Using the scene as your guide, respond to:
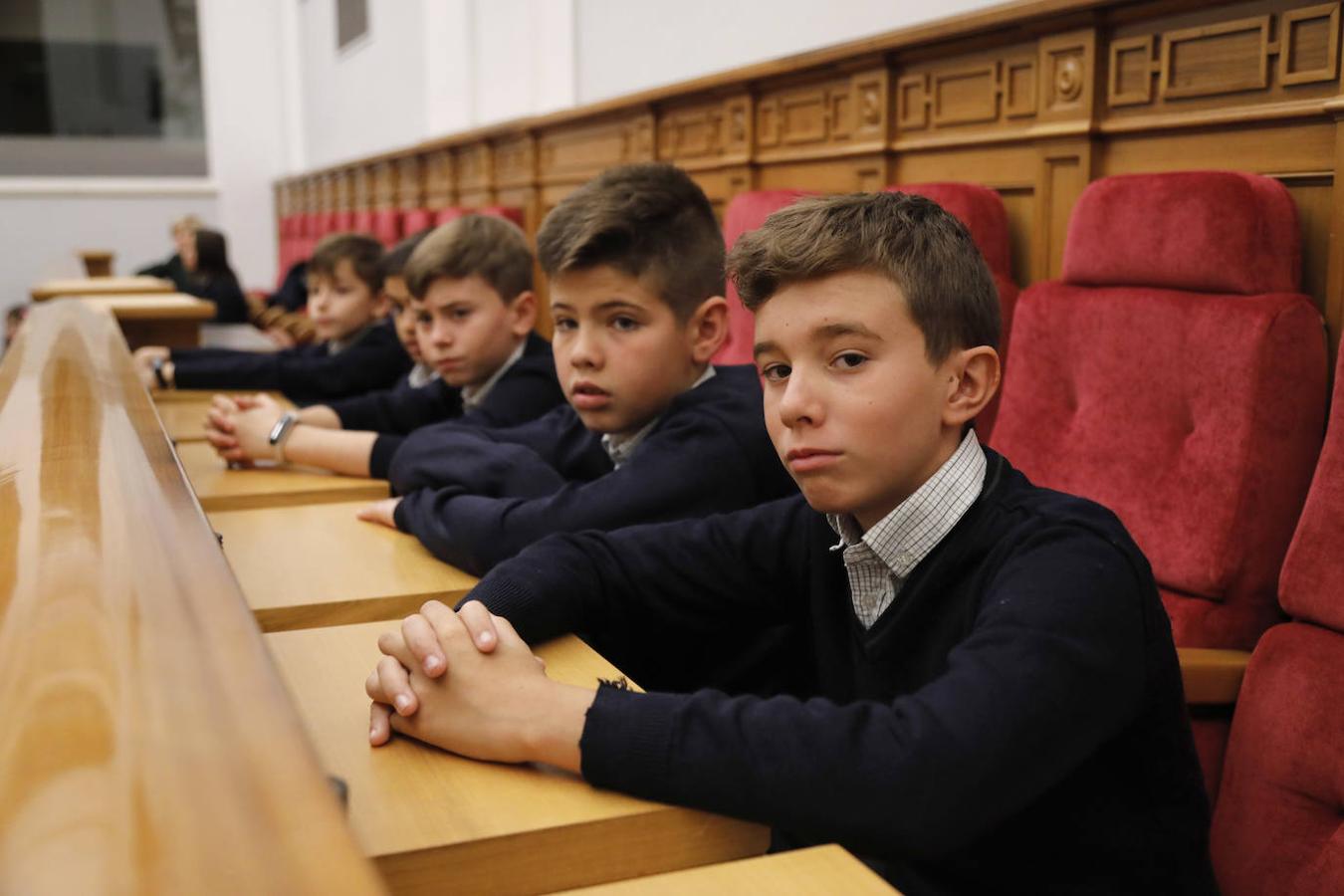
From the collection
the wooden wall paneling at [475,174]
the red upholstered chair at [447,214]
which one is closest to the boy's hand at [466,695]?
the red upholstered chair at [447,214]

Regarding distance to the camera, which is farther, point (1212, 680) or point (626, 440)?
point (626, 440)

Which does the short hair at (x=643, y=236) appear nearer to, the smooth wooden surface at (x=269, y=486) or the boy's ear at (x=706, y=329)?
the boy's ear at (x=706, y=329)

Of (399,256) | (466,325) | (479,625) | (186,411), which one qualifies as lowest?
(186,411)

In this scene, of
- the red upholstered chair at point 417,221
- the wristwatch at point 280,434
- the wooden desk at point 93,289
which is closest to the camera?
the wristwatch at point 280,434

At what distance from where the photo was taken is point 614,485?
60.9 inches

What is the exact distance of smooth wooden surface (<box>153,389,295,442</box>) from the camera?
8.28 ft

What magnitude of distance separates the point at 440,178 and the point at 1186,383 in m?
4.97

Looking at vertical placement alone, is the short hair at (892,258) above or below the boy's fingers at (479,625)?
above

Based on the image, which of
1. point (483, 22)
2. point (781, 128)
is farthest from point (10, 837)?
point (483, 22)

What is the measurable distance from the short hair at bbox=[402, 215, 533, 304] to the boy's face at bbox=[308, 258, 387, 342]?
3.50 ft

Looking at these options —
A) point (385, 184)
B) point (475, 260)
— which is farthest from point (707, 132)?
point (385, 184)

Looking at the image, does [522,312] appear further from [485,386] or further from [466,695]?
[466,695]

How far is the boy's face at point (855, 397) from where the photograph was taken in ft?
3.62

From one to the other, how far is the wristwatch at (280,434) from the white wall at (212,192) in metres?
9.27
